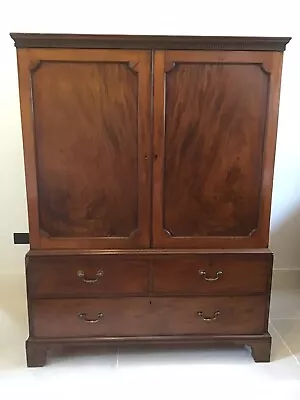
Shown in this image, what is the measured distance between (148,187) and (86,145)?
1.00 ft

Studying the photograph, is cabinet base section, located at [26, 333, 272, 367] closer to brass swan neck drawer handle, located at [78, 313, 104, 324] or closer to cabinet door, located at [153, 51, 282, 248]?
brass swan neck drawer handle, located at [78, 313, 104, 324]

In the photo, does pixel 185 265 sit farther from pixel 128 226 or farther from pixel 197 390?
pixel 197 390

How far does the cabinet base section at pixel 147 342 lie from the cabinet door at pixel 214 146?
1.40 feet

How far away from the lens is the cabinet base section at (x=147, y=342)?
1.97 metres

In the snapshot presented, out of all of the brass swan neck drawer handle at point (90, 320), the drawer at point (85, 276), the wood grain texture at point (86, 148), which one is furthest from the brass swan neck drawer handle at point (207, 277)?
the brass swan neck drawer handle at point (90, 320)

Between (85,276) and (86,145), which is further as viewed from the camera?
(85,276)

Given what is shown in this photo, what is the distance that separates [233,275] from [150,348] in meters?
0.54

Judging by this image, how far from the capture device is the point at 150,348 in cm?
211

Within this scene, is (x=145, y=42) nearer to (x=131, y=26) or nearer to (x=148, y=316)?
(x=131, y=26)

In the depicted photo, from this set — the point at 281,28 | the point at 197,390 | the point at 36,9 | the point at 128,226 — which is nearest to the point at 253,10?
the point at 281,28

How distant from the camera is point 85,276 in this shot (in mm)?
→ 1934

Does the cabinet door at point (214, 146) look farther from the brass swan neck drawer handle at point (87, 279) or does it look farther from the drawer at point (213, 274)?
the brass swan neck drawer handle at point (87, 279)

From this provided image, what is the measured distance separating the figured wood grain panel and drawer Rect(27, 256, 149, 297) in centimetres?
25

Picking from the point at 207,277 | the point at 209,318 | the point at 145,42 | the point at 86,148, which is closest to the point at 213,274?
the point at 207,277
